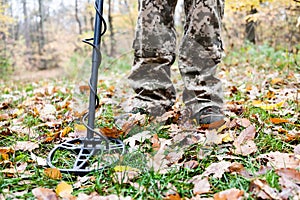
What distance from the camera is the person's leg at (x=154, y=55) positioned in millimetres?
1639

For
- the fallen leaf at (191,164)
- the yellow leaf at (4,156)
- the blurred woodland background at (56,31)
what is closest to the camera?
the fallen leaf at (191,164)

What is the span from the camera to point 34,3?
18.3 metres

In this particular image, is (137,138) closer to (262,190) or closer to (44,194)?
(44,194)

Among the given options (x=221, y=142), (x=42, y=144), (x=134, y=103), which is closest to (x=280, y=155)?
(x=221, y=142)

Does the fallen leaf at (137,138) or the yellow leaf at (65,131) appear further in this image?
the yellow leaf at (65,131)

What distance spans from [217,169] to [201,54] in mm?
788

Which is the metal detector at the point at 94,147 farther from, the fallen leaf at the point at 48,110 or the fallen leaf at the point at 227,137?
the fallen leaf at the point at 48,110

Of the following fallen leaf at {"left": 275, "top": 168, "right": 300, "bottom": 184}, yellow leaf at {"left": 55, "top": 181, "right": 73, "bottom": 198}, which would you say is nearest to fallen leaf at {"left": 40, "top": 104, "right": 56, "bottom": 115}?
yellow leaf at {"left": 55, "top": 181, "right": 73, "bottom": 198}

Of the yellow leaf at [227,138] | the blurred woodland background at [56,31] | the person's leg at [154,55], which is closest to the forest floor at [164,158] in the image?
the yellow leaf at [227,138]

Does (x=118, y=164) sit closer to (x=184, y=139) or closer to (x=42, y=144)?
(x=184, y=139)

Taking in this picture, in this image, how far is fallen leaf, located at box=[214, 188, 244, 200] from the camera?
0.82 meters

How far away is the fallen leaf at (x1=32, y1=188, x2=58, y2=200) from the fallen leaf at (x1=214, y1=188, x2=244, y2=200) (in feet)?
1.62

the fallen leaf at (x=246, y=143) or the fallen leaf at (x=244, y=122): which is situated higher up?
the fallen leaf at (x=244, y=122)

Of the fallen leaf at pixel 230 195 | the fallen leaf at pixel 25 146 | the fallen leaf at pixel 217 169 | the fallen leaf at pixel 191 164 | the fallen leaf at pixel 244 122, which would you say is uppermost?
the fallen leaf at pixel 244 122
